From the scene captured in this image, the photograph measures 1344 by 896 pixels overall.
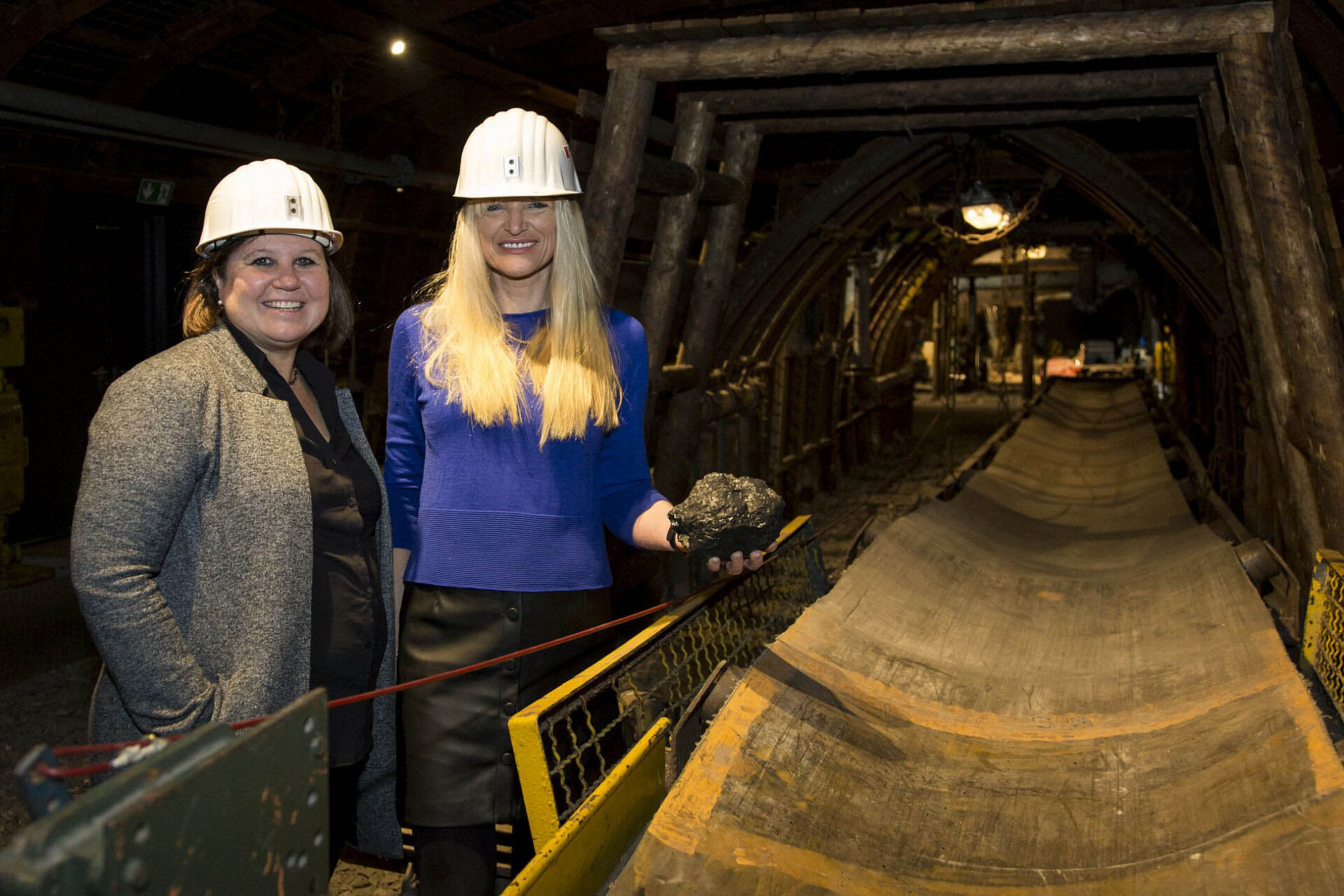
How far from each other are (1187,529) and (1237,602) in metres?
1.90

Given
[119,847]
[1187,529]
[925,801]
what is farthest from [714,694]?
[1187,529]

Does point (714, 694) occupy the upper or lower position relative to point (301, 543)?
lower

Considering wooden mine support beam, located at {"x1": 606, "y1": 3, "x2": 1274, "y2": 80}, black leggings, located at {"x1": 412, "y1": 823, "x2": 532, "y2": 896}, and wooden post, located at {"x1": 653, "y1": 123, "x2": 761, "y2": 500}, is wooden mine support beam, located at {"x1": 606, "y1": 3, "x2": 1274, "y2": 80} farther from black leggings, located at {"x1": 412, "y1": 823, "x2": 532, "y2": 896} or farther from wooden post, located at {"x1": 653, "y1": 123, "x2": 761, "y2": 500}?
black leggings, located at {"x1": 412, "y1": 823, "x2": 532, "y2": 896}

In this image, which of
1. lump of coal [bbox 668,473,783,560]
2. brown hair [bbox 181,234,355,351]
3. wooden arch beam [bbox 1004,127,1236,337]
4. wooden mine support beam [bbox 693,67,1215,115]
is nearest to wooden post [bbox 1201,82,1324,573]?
wooden mine support beam [bbox 693,67,1215,115]

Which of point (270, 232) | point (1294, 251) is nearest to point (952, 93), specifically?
point (1294, 251)

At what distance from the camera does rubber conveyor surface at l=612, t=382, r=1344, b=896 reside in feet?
7.83

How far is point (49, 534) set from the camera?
8.26m

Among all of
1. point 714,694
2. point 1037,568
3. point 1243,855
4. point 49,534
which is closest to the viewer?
point 1243,855

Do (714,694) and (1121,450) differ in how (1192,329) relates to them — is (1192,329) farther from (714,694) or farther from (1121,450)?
(714,694)

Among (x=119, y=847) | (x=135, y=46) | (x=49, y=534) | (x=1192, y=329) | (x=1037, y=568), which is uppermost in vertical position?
(x=135, y=46)

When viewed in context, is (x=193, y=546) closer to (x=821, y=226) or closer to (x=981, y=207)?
(x=821, y=226)

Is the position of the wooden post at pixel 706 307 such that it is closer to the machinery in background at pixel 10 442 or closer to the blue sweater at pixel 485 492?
the blue sweater at pixel 485 492

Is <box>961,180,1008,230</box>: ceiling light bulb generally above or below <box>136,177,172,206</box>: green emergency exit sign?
above

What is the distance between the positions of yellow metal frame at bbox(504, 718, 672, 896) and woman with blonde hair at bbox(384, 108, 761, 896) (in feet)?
0.79
